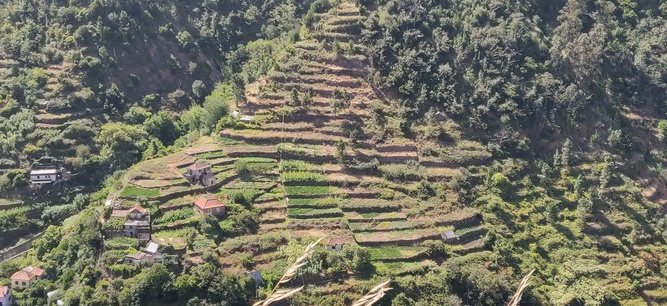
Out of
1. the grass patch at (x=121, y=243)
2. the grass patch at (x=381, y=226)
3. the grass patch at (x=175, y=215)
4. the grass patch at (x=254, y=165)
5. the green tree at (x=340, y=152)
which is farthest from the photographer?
the green tree at (x=340, y=152)

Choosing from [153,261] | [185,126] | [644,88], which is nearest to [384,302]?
[153,261]

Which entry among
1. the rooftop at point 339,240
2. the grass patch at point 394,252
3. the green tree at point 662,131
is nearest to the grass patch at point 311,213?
the rooftop at point 339,240

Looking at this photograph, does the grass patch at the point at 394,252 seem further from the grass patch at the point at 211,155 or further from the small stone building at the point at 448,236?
the grass patch at the point at 211,155

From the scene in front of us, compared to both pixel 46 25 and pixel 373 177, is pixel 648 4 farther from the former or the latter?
pixel 46 25

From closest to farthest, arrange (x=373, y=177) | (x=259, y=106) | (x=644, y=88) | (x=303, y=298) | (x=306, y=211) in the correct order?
(x=303, y=298), (x=306, y=211), (x=373, y=177), (x=259, y=106), (x=644, y=88)

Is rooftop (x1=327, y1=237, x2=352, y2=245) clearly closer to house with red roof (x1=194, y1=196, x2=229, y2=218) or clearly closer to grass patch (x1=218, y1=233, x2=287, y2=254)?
grass patch (x1=218, y1=233, x2=287, y2=254)

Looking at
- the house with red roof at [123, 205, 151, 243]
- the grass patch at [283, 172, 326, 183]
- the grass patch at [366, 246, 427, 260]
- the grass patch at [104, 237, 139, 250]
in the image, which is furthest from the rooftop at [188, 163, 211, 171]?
Answer: the grass patch at [366, 246, 427, 260]

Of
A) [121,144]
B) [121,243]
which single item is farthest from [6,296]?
[121,144]
